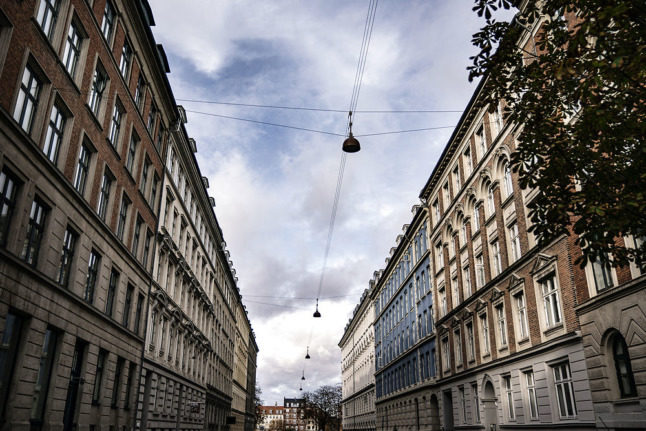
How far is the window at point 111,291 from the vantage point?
21.6 meters

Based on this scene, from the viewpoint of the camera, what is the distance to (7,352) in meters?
13.6

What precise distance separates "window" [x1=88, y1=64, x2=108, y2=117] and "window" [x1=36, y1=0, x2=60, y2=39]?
3345 mm

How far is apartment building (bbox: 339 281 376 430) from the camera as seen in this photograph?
74250 mm

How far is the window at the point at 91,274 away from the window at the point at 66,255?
1.49 metres

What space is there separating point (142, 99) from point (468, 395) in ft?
80.1

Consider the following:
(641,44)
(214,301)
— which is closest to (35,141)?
(641,44)

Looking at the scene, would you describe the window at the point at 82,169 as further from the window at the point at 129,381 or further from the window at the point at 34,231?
the window at the point at 129,381

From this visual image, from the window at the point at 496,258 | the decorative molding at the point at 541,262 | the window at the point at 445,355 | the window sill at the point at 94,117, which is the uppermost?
the window sill at the point at 94,117

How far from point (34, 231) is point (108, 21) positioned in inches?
394

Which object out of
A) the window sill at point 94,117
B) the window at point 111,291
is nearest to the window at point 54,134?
the window sill at point 94,117

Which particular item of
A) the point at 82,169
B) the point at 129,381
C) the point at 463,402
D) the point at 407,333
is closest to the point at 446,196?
the point at 463,402

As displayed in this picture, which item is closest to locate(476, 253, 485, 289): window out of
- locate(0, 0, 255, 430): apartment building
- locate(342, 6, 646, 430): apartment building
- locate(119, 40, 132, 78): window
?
locate(342, 6, 646, 430): apartment building

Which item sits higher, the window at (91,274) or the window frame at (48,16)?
the window frame at (48,16)

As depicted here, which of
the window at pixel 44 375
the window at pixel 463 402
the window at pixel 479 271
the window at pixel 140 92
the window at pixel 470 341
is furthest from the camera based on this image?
the window at pixel 463 402
